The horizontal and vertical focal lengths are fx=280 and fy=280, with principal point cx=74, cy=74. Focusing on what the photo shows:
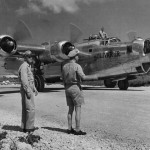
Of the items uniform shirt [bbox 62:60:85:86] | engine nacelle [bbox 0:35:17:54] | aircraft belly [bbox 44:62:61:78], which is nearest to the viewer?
uniform shirt [bbox 62:60:85:86]

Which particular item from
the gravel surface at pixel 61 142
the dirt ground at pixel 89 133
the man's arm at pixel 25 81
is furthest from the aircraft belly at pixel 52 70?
the gravel surface at pixel 61 142

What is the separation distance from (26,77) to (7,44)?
11008 millimetres

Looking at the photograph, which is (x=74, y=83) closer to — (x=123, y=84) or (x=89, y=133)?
(x=89, y=133)

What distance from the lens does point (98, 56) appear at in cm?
1981

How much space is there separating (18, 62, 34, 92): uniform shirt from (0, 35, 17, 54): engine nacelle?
35.2 ft

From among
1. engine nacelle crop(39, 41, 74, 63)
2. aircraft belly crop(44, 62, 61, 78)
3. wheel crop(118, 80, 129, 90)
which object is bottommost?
wheel crop(118, 80, 129, 90)

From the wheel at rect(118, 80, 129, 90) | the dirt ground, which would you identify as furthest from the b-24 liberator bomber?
the dirt ground

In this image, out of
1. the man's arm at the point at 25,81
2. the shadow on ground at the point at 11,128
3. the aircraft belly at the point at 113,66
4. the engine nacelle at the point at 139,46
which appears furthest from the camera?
the aircraft belly at the point at 113,66

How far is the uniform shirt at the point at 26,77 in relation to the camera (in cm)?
628

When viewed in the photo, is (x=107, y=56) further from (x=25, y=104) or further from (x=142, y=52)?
(x=25, y=104)

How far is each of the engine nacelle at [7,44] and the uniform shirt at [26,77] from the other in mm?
10726

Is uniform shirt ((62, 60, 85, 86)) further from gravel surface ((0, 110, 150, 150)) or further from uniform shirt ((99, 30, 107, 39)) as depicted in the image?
uniform shirt ((99, 30, 107, 39))

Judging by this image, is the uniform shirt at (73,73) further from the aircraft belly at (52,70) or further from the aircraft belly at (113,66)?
the aircraft belly at (52,70)

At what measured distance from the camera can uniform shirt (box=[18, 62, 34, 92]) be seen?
628cm
